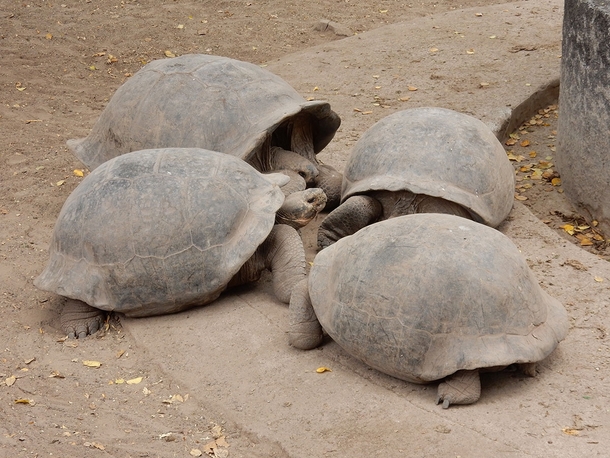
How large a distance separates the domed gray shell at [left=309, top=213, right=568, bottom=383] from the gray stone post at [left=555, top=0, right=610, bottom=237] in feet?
6.86

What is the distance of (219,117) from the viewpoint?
6.07 m

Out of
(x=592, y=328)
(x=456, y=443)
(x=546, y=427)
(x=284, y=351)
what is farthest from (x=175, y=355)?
(x=592, y=328)

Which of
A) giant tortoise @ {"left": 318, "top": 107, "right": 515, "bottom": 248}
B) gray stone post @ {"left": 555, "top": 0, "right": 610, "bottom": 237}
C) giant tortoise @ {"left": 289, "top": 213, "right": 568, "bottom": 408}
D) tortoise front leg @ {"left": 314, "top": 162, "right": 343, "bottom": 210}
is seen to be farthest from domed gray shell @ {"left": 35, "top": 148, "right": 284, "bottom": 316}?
gray stone post @ {"left": 555, "top": 0, "right": 610, "bottom": 237}

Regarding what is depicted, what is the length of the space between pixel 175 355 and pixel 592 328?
231 cm

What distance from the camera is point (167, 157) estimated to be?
5156mm

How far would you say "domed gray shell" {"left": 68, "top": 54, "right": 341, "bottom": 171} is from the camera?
6051mm

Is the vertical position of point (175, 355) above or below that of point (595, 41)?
below

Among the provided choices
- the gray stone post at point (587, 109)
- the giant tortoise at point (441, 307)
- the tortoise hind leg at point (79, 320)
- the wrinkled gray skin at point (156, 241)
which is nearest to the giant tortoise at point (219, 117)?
the wrinkled gray skin at point (156, 241)

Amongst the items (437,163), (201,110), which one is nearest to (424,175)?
(437,163)

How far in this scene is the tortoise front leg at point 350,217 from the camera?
552cm

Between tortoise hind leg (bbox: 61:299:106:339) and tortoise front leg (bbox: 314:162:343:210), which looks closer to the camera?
tortoise hind leg (bbox: 61:299:106:339)

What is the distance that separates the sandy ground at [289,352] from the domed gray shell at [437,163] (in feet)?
1.30

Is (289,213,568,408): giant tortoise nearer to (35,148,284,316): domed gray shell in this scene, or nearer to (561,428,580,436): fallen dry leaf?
(561,428,580,436): fallen dry leaf

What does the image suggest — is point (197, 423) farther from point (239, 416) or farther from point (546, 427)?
point (546, 427)
